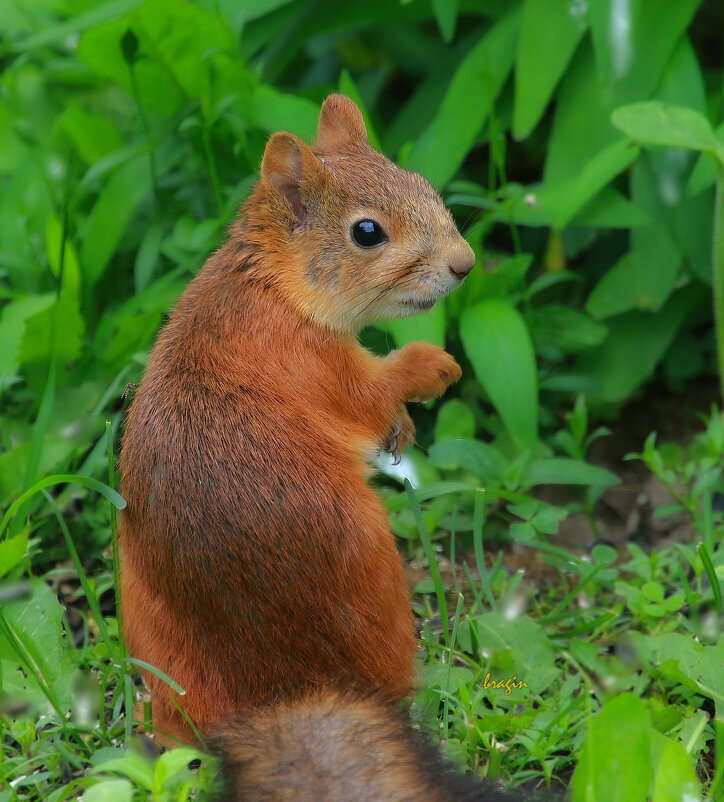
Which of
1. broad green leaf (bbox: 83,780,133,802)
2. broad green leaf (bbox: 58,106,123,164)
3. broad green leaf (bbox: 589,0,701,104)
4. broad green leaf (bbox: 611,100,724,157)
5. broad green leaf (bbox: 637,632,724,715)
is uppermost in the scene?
broad green leaf (bbox: 58,106,123,164)

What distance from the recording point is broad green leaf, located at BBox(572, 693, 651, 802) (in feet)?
6.45

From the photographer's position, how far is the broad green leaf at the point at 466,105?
12.6 feet

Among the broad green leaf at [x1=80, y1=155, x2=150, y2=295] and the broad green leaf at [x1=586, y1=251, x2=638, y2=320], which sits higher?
the broad green leaf at [x1=80, y1=155, x2=150, y2=295]

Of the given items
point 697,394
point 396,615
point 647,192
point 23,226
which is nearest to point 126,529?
point 396,615

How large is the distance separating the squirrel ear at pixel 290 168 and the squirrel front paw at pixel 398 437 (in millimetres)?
565

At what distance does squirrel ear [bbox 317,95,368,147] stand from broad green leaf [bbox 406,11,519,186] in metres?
0.69

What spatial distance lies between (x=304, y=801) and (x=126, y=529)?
2.78 feet

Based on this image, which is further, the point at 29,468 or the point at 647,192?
the point at 647,192

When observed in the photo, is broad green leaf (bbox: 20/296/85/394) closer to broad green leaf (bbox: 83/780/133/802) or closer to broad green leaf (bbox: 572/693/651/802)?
broad green leaf (bbox: 83/780/133/802)

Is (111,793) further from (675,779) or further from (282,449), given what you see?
(675,779)

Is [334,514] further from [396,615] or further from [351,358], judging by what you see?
[351,358]

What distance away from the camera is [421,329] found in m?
3.59

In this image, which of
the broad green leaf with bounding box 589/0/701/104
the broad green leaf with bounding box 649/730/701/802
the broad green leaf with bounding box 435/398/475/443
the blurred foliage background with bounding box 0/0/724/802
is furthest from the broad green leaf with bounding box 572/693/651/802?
the broad green leaf with bounding box 589/0/701/104

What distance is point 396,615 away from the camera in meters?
2.47
